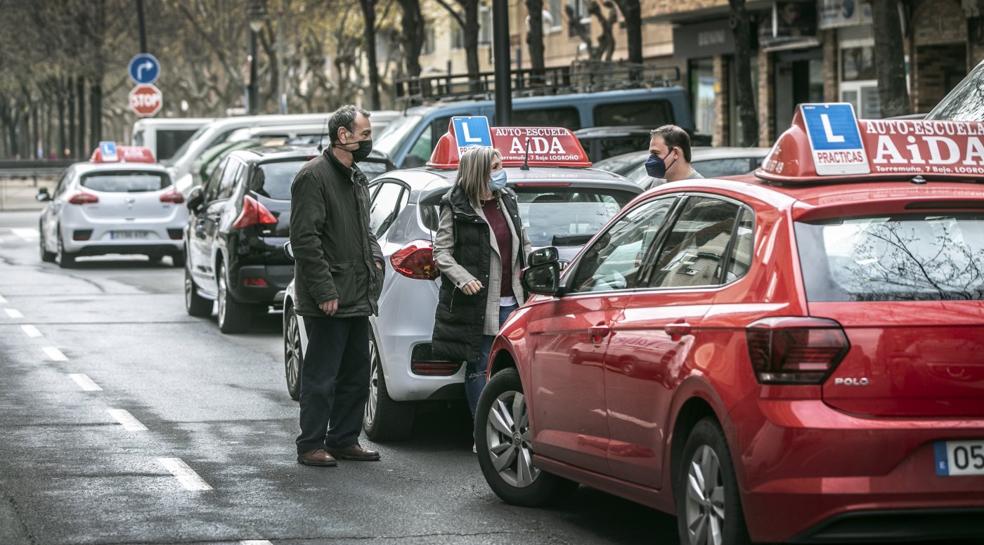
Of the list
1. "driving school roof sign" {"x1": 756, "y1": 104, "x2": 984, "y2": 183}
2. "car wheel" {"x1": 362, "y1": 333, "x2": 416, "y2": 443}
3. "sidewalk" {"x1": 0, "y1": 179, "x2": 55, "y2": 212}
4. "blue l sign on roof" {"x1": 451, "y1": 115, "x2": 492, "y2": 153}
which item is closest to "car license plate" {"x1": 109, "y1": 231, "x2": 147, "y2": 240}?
"blue l sign on roof" {"x1": 451, "y1": 115, "x2": 492, "y2": 153}

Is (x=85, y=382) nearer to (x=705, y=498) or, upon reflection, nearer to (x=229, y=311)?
(x=229, y=311)

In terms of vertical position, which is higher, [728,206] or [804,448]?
[728,206]

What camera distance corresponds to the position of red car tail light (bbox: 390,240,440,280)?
392 inches

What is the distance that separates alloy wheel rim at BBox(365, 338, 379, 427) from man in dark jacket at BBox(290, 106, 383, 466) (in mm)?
470

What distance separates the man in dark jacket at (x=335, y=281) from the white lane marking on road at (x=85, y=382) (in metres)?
3.51

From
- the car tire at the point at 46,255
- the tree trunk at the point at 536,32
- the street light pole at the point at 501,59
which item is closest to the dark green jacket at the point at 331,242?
the street light pole at the point at 501,59

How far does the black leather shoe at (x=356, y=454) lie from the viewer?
31.9ft

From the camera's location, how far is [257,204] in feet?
52.3

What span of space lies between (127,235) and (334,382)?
1671 centimetres

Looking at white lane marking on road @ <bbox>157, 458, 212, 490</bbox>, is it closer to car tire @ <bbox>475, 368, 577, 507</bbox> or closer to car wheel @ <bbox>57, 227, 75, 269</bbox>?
car tire @ <bbox>475, 368, 577, 507</bbox>

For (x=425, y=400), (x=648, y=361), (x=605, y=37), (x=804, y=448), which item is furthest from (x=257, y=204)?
(x=605, y=37)

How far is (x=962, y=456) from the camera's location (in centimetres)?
593

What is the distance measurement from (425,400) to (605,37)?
28.6 metres

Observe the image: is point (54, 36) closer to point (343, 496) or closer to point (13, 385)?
point (13, 385)
